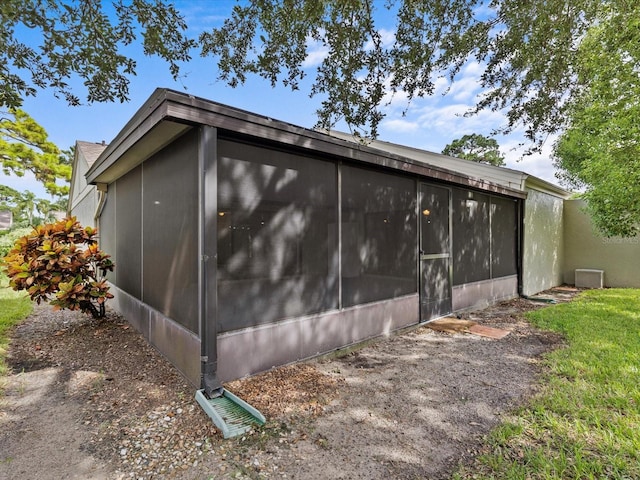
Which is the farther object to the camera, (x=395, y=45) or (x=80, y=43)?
(x=395, y=45)

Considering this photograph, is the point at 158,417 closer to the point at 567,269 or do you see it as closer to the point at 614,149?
the point at 614,149

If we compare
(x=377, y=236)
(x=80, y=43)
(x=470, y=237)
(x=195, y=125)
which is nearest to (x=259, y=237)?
(x=195, y=125)

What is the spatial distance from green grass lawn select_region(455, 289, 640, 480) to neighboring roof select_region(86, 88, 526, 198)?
2842 millimetres

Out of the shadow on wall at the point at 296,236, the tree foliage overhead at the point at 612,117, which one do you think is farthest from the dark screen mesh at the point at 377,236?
the tree foliage overhead at the point at 612,117

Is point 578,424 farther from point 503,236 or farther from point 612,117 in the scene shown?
point 612,117

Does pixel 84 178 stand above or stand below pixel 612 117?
below

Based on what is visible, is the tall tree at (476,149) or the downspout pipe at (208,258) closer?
the downspout pipe at (208,258)

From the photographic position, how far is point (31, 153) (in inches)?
653

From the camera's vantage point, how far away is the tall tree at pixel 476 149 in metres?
25.0

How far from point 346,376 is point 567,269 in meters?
9.70

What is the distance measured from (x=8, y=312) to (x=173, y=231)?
4.42m

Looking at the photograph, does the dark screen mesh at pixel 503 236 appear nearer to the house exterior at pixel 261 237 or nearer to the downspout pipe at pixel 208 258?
the house exterior at pixel 261 237

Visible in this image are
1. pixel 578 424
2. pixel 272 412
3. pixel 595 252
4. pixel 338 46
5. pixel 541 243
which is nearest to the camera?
pixel 578 424

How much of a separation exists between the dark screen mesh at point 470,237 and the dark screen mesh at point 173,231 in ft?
14.7
